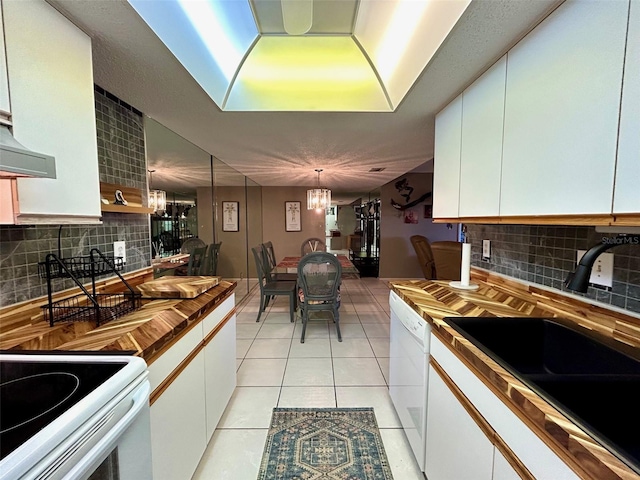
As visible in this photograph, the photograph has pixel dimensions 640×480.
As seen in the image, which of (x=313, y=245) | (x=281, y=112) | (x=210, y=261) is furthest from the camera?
(x=313, y=245)

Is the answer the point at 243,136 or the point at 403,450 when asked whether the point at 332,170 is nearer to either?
Result: the point at 243,136

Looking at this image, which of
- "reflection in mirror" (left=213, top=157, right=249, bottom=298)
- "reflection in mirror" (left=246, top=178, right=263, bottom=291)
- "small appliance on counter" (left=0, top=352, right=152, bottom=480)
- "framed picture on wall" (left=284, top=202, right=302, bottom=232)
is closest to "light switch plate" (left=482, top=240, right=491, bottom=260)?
"small appliance on counter" (left=0, top=352, right=152, bottom=480)

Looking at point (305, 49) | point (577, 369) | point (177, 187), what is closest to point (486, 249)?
point (577, 369)

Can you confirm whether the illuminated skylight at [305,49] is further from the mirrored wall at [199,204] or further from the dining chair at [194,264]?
the dining chair at [194,264]

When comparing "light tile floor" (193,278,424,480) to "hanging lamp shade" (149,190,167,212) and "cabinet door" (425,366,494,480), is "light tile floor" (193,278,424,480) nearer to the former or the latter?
"cabinet door" (425,366,494,480)

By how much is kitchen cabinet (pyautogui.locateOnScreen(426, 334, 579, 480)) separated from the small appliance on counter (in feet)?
3.59

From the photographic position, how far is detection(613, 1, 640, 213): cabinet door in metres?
0.76

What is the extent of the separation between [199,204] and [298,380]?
2769 millimetres

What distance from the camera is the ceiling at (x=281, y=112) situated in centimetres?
109

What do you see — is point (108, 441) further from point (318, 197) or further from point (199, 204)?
point (318, 197)

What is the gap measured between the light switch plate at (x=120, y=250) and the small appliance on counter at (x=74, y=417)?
912 mm

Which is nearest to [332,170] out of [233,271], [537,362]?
[233,271]

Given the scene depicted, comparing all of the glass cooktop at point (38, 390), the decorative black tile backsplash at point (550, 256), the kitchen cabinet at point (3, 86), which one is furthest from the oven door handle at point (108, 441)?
the decorative black tile backsplash at point (550, 256)

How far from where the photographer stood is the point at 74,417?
25.0 inches
